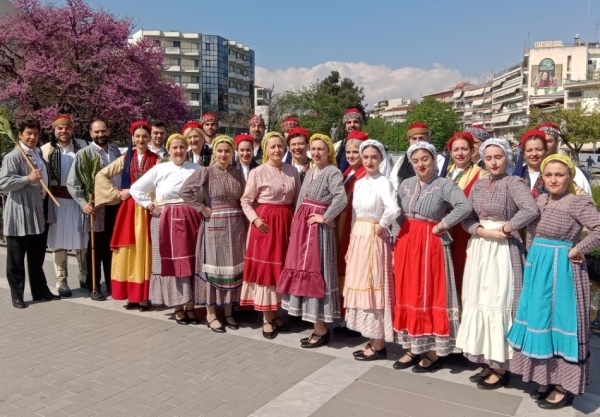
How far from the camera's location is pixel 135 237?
564 centimetres

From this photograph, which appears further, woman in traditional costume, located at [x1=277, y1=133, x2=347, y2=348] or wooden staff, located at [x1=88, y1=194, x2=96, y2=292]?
wooden staff, located at [x1=88, y1=194, x2=96, y2=292]

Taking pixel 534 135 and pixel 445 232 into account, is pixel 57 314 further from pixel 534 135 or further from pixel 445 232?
pixel 534 135

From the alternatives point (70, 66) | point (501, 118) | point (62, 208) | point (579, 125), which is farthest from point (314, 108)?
point (501, 118)

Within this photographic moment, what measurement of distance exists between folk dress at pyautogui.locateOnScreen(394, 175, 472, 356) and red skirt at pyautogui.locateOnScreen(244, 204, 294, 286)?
1.22 metres

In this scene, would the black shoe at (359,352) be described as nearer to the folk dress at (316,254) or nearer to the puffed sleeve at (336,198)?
the folk dress at (316,254)

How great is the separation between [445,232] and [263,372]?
1.80 meters

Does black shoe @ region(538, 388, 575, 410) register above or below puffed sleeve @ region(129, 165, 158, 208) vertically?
below

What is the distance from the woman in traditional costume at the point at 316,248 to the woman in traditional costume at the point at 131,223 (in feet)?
6.09

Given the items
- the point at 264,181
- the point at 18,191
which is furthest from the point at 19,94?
the point at 264,181

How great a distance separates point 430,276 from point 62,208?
15.1ft

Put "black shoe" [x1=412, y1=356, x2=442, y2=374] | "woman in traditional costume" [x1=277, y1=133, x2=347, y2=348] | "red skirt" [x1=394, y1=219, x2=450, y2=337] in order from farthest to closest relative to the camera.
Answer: "woman in traditional costume" [x1=277, y1=133, x2=347, y2=348]
"black shoe" [x1=412, y1=356, x2=442, y2=374]
"red skirt" [x1=394, y1=219, x2=450, y2=337]

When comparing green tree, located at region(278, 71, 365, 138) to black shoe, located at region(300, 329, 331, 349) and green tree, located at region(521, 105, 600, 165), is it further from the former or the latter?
black shoe, located at region(300, 329, 331, 349)

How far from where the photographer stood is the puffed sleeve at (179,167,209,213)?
4.85m

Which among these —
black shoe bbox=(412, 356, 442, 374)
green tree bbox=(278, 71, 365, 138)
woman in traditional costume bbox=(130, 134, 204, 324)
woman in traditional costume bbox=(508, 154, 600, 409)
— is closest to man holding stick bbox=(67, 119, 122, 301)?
woman in traditional costume bbox=(130, 134, 204, 324)
